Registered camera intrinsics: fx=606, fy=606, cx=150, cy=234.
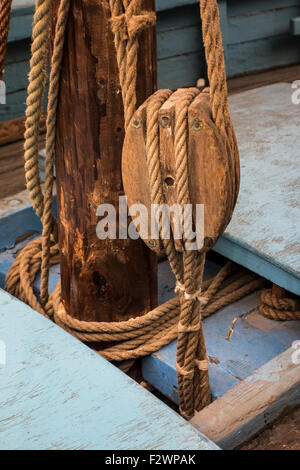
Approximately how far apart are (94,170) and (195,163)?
37cm

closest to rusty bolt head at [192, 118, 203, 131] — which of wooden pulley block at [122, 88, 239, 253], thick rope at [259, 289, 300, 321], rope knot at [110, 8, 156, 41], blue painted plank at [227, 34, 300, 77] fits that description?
wooden pulley block at [122, 88, 239, 253]

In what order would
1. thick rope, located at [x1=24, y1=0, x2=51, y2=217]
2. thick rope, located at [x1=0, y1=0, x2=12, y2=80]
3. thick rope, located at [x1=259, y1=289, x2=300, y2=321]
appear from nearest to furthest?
thick rope, located at [x1=24, y1=0, x2=51, y2=217]
thick rope, located at [x1=0, y1=0, x2=12, y2=80]
thick rope, located at [x1=259, y1=289, x2=300, y2=321]

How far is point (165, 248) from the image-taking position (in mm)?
1195

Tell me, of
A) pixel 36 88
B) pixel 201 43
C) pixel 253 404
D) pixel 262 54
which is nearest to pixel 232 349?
pixel 253 404

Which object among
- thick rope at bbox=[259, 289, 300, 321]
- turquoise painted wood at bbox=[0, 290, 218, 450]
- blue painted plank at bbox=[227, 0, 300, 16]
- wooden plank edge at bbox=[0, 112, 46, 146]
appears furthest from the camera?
blue painted plank at bbox=[227, 0, 300, 16]

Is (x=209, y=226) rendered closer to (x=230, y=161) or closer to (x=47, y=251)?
(x=230, y=161)

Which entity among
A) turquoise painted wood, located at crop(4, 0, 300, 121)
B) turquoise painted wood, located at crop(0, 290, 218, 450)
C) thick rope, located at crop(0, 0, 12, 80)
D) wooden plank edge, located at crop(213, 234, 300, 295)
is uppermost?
thick rope, located at crop(0, 0, 12, 80)

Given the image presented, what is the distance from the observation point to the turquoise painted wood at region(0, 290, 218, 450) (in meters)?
1.03

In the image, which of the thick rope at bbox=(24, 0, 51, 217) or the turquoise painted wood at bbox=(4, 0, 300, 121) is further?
the turquoise painted wood at bbox=(4, 0, 300, 121)

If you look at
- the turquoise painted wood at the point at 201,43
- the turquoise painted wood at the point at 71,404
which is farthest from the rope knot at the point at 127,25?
the turquoise painted wood at the point at 201,43

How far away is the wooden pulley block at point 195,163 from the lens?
108 cm

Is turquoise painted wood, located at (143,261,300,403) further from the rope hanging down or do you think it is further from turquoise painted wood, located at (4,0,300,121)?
turquoise painted wood, located at (4,0,300,121)

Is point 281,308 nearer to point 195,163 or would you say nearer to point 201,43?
point 195,163

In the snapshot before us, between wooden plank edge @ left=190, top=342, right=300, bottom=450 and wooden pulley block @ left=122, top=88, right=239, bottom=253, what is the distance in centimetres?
31
